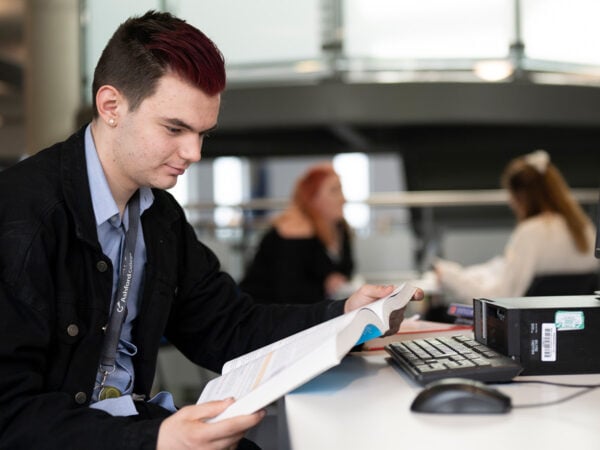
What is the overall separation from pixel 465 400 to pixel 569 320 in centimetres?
34

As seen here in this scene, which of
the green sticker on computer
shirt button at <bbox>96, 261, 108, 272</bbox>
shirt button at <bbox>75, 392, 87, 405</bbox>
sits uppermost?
shirt button at <bbox>96, 261, 108, 272</bbox>

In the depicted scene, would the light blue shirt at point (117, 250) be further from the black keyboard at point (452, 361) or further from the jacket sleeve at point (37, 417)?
the black keyboard at point (452, 361)

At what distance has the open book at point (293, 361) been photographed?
35.6 inches

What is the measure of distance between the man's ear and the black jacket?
7 centimetres

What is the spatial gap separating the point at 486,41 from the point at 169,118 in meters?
4.24

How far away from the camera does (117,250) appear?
1345 millimetres

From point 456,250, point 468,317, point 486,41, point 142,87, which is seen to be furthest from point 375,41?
point 142,87

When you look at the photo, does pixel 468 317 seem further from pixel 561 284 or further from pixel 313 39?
pixel 313 39

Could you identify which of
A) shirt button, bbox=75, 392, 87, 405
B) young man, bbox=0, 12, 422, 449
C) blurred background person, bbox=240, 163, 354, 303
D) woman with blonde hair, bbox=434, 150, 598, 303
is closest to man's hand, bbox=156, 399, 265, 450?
young man, bbox=0, 12, 422, 449

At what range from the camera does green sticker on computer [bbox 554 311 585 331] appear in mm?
1143

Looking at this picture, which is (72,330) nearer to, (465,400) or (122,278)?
(122,278)

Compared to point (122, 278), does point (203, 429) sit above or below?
below

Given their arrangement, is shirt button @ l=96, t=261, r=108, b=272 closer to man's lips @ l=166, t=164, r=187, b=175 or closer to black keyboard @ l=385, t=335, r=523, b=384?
man's lips @ l=166, t=164, r=187, b=175

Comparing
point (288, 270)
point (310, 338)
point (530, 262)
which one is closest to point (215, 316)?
point (310, 338)
